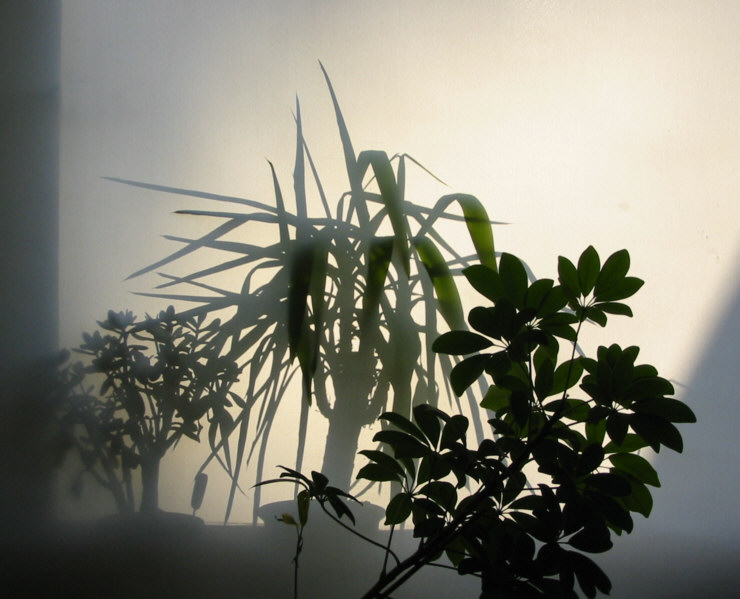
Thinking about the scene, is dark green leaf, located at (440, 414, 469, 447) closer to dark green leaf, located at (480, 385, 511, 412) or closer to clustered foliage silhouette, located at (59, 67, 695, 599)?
dark green leaf, located at (480, 385, 511, 412)

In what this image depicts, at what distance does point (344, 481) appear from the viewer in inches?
42.9

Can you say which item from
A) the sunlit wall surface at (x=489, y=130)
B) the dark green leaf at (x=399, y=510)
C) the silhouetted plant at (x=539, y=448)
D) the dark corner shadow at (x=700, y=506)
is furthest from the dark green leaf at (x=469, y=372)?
the dark corner shadow at (x=700, y=506)

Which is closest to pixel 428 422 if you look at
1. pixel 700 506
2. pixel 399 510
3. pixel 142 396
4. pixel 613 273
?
pixel 399 510

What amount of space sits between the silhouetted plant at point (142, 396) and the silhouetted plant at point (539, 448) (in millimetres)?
373

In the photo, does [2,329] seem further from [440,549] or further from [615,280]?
[615,280]

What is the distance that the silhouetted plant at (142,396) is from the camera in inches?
41.9

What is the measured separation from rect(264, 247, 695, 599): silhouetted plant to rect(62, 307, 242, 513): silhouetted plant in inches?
14.7

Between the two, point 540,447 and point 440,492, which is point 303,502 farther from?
point 540,447

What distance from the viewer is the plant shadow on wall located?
1.08 metres

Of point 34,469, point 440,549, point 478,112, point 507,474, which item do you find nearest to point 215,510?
point 34,469

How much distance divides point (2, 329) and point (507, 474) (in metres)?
1.03

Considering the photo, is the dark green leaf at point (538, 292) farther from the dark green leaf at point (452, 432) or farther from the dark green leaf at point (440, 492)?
the dark green leaf at point (440, 492)

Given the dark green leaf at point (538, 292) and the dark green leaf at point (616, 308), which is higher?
the dark green leaf at point (538, 292)

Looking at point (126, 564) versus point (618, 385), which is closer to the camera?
point (618, 385)
